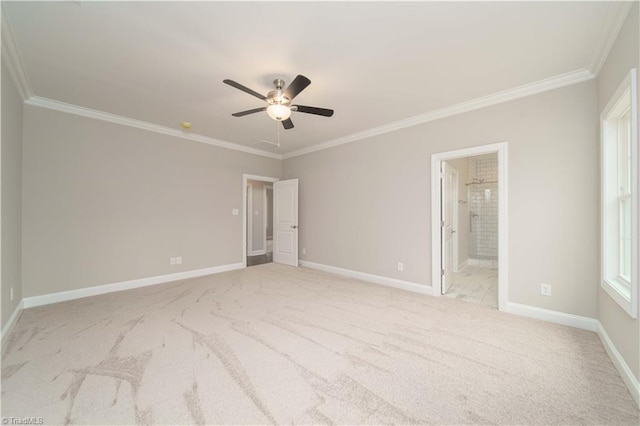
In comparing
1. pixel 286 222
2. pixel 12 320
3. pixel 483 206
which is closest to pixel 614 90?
pixel 483 206

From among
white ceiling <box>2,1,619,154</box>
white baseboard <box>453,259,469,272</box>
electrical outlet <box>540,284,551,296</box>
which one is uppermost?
white ceiling <box>2,1,619,154</box>

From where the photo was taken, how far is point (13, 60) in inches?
93.7

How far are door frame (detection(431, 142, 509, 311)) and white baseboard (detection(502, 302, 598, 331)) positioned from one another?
11 centimetres

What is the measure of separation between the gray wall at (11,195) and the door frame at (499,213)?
16.1ft

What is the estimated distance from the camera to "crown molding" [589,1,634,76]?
1765mm

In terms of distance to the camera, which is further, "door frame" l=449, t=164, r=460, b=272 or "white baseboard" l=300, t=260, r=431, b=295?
"door frame" l=449, t=164, r=460, b=272

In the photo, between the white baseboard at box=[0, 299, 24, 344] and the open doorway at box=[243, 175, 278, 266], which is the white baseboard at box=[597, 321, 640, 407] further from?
the open doorway at box=[243, 175, 278, 266]

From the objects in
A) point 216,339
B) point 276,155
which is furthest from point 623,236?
point 276,155

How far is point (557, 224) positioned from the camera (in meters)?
2.77

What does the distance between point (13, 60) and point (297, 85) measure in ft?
8.97

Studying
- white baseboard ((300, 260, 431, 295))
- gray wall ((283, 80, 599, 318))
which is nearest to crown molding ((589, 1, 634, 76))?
gray wall ((283, 80, 599, 318))

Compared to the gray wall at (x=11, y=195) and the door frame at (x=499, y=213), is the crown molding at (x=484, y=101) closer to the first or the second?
the door frame at (x=499, y=213)

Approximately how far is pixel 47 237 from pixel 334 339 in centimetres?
402

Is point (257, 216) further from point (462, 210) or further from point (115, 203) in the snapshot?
point (462, 210)
